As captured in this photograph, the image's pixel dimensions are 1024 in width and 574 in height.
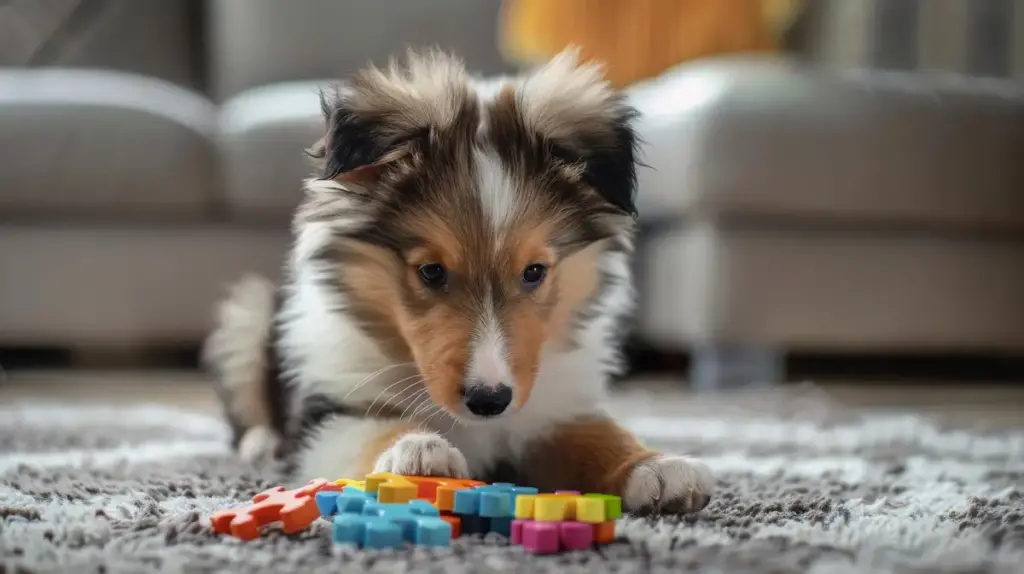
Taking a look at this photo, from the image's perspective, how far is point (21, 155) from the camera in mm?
3775

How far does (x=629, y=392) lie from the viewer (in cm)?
379

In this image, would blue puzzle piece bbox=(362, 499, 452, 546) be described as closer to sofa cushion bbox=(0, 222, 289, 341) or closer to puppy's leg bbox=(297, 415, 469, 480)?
puppy's leg bbox=(297, 415, 469, 480)

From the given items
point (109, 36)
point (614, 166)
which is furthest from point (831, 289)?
point (109, 36)

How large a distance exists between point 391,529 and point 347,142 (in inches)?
28.4

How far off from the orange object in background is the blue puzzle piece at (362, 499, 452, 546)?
3.41 m

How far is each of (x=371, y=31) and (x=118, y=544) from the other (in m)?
4.07

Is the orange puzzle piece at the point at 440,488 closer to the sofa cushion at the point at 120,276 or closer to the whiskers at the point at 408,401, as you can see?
the whiskers at the point at 408,401

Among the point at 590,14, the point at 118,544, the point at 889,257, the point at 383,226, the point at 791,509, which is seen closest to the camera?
the point at 118,544

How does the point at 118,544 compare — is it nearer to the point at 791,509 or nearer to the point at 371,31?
the point at 791,509

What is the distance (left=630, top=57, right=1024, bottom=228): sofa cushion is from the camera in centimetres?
349

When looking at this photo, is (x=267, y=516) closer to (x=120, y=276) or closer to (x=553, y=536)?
(x=553, y=536)

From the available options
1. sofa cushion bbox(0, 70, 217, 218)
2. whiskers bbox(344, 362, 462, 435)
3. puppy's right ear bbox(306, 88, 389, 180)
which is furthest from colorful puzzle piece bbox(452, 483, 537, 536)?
sofa cushion bbox(0, 70, 217, 218)

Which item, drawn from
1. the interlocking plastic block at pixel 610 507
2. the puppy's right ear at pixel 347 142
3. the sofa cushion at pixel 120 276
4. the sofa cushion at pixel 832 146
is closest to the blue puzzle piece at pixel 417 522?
the interlocking plastic block at pixel 610 507

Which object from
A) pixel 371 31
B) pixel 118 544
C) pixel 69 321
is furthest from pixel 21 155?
pixel 118 544
